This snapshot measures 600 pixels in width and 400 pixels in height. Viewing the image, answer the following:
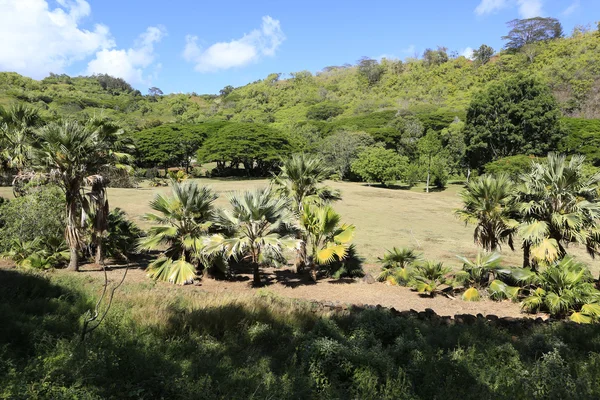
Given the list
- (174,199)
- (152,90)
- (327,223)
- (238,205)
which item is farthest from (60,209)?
(152,90)

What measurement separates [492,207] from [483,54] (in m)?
136

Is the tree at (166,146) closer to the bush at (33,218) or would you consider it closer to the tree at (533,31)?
the bush at (33,218)

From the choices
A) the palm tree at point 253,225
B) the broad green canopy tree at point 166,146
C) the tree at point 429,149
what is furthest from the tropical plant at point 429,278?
the broad green canopy tree at point 166,146

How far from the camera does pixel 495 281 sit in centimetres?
1116

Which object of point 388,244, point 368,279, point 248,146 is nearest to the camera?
point 368,279

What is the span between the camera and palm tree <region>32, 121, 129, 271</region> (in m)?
11.2

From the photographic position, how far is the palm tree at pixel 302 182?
560 inches

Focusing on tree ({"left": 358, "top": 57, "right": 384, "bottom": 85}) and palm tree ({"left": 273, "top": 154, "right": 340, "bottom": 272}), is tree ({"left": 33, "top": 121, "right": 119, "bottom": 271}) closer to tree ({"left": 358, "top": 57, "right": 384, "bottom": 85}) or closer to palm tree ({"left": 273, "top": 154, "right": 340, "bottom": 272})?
palm tree ({"left": 273, "top": 154, "right": 340, "bottom": 272})

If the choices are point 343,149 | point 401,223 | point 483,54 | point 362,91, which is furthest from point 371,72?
point 401,223

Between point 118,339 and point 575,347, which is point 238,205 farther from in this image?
point 575,347

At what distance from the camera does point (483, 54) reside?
12538 centimetres

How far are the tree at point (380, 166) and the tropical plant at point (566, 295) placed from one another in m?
39.7

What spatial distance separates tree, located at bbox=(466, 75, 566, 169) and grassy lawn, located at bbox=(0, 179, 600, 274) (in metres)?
14.7

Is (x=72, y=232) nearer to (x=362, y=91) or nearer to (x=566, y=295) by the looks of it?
(x=566, y=295)
